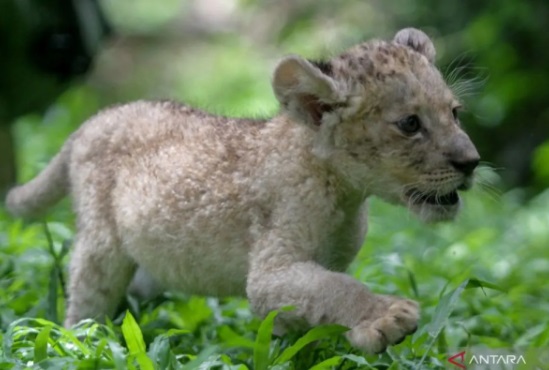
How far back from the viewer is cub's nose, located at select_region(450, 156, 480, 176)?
5.61 metres

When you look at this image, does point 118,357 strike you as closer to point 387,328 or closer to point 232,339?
point 387,328

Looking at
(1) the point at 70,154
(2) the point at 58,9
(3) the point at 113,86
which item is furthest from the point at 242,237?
(3) the point at 113,86

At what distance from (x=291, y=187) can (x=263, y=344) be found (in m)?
0.80

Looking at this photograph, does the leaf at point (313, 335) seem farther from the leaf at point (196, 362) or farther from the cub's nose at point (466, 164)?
the cub's nose at point (466, 164)

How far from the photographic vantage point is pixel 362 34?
12.4 meters

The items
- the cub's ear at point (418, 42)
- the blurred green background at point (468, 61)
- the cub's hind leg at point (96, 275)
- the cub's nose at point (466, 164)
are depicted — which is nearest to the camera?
the cub's nose at point (466, 164)

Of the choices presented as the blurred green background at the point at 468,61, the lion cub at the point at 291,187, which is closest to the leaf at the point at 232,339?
the lion cub at the point at 291,187

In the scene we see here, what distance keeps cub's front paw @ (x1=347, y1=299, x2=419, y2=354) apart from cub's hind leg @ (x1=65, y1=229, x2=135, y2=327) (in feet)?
6.04

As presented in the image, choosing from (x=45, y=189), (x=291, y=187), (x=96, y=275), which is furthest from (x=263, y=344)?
(x=45, y=189)

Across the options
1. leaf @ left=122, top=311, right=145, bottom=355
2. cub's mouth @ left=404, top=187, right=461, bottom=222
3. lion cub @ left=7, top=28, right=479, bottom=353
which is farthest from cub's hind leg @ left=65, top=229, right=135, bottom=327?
cub's mouth @ left=404, top=187, right=461, bottom=222

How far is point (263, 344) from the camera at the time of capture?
5.57m

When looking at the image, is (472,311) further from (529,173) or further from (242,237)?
(529,173)

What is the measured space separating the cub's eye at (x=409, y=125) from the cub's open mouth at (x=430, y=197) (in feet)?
0.92

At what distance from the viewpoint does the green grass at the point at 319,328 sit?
563 cm
